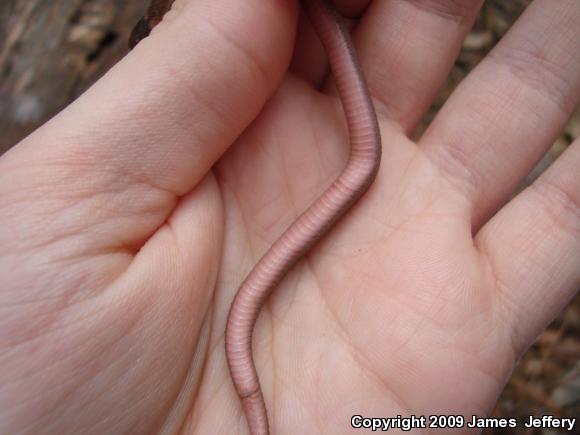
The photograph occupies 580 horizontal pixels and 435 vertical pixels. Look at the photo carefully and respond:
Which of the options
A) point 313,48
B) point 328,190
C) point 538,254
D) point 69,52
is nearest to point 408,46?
point 313,48

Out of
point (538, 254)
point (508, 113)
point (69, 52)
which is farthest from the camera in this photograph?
point (69, 52)

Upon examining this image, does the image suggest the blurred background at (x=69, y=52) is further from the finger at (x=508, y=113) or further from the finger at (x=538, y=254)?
the finger at (x=538, y=254)

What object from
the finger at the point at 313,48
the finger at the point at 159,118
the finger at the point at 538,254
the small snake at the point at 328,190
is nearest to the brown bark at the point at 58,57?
the finger at the point at 313,48

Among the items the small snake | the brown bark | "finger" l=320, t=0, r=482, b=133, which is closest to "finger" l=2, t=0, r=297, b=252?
the small snake

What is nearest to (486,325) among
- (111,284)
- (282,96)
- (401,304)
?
(401,304)

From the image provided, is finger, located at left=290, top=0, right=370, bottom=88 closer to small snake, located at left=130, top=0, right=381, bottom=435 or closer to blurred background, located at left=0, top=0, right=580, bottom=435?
small snake, located at left=130, top=0, right=381, bottom=435

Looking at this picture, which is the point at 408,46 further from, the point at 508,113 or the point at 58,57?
the point at 58,57
